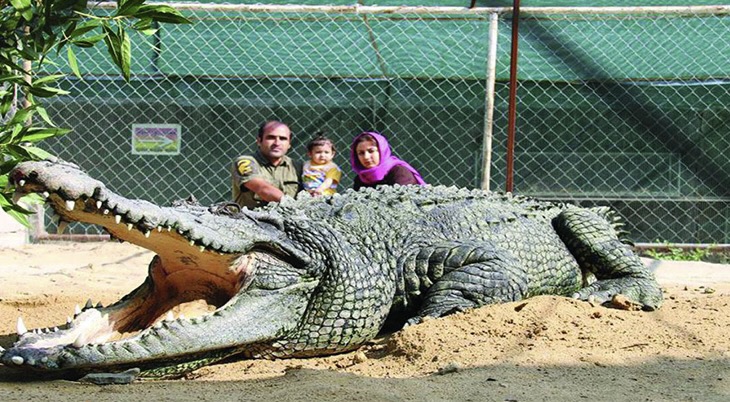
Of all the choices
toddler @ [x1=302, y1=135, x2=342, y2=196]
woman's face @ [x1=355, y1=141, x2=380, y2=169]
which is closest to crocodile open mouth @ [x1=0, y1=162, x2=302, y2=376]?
woman's face @ [x1=355, y1=141, x2=380, y2=169]

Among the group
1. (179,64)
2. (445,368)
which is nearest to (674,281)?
(445,368)

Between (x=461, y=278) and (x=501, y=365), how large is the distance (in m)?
0.95

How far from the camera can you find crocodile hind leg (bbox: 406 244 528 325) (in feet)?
13.0

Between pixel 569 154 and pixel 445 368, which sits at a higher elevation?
pixel 569 154

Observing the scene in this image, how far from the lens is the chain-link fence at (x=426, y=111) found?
8102mm

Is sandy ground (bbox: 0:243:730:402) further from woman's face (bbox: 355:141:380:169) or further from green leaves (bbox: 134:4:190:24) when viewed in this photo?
woman's face (bbox: 355:141:380:169)

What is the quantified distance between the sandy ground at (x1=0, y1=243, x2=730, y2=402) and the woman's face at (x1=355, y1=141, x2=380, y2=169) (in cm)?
241

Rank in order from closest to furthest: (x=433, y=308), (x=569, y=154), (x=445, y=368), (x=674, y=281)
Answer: (x=445, y=368) < (x=433, y=308) < (x=674, y=281) < (x=569, y=154)

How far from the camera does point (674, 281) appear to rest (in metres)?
6.22

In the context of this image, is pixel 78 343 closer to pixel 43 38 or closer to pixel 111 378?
pixel 111 378

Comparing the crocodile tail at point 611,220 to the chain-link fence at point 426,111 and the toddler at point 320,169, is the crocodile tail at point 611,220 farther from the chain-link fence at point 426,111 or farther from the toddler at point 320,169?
the chain-link fence at point 426,111

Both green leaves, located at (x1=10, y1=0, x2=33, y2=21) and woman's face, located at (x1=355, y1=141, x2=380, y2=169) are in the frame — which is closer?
green leaves, located at (x1=10, y1=0, x2=33, y2=21)

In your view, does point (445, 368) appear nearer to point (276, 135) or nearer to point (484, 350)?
point (484, 350)

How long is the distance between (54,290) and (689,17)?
568 cm
